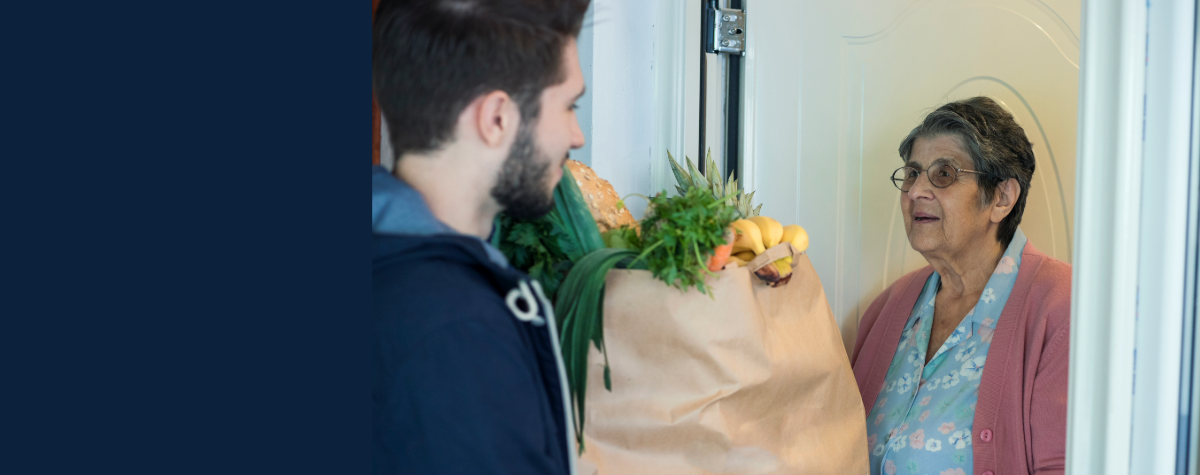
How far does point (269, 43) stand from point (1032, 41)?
1.61 meters

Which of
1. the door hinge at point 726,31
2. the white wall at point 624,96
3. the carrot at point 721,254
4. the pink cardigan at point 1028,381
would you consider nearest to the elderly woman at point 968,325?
the pink cardigan at point 1028,381

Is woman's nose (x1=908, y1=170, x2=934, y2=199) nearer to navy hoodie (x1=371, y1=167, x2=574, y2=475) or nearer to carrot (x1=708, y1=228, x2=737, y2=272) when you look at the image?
carrot (x1=708, y1=228, x2=737, y2=272)

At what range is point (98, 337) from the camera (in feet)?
1.32

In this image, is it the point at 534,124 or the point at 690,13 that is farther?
the point at 690,13

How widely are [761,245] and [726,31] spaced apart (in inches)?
23.9

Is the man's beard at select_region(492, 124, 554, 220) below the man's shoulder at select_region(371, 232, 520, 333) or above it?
above

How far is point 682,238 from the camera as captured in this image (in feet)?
2.58

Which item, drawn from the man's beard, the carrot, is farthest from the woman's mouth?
the man's beard

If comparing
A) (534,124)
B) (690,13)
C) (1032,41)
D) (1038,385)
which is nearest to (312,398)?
(534,124)

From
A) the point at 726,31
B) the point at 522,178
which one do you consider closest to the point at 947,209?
the point at 726,31

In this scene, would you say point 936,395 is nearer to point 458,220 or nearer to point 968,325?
point 968,325

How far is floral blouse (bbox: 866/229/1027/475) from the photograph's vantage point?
129 cm

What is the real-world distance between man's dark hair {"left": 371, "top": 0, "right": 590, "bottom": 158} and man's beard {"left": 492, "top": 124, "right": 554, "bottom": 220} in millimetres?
20

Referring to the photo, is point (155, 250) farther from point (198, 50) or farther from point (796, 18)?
point (796, 18)
